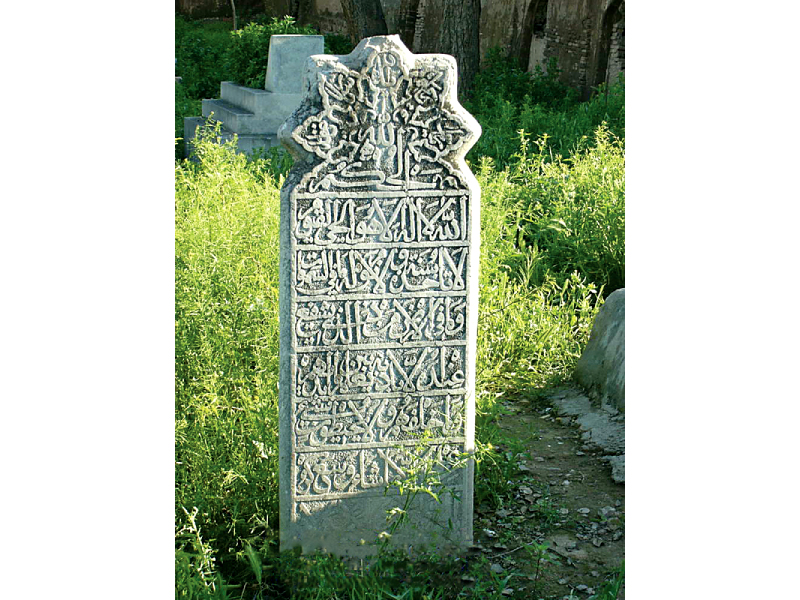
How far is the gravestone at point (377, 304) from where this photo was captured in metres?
2.90

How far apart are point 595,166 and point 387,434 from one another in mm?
3798

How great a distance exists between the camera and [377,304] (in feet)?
9.90

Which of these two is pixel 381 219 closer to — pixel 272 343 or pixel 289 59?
pixel 272 343

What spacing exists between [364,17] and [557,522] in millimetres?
9722

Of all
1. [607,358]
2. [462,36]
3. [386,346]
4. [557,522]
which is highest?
[462,36]

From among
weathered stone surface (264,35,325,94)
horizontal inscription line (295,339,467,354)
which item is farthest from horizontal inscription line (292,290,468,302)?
weathered stone surface (264,35,325,94)

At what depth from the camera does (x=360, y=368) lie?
10.0 ft

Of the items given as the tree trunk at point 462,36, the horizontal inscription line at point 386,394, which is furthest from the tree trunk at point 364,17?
the horizontal inscription line at point 386,394

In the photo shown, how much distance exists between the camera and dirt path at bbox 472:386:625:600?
3.10 meters

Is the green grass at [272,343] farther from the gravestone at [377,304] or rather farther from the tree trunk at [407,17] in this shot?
the tree trunk at [407,17]

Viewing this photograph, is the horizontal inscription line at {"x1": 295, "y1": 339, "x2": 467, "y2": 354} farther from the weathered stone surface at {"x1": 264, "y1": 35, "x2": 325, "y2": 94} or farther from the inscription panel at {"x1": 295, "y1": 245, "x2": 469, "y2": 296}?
the weathered stone surface at {"x1": 264, "y1": 35, "x2": 325, "y2": 94}

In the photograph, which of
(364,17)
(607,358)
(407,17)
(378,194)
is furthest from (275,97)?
(407,17)

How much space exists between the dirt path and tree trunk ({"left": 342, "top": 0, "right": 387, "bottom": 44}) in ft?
29.2

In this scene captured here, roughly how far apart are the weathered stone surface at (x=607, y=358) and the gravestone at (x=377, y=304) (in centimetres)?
130
